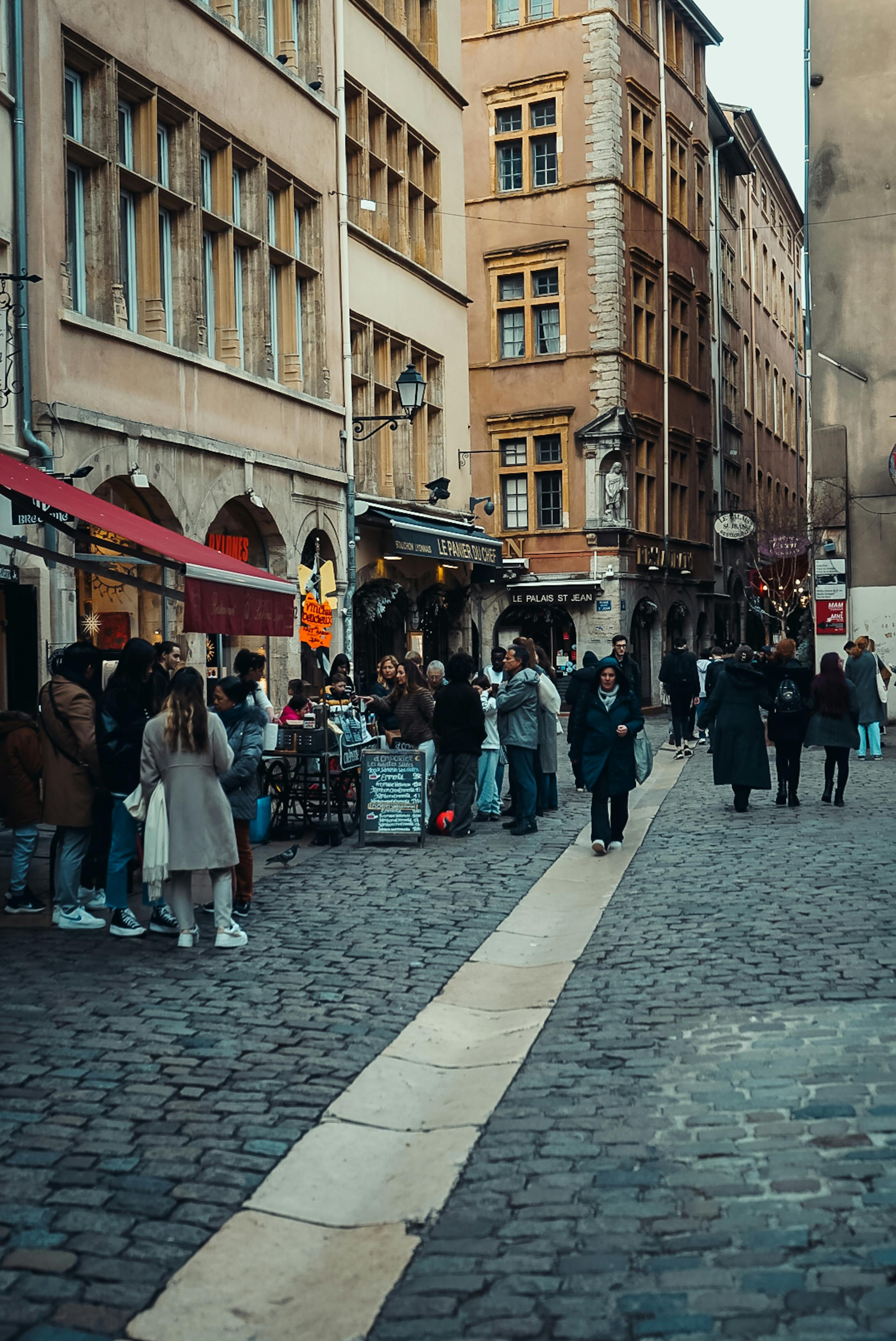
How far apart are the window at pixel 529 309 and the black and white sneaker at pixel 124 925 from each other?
1320 inches

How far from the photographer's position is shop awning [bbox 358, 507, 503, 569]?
24.6m

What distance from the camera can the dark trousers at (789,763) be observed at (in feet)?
53.2

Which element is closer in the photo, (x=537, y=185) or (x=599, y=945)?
(x=599, y=945)

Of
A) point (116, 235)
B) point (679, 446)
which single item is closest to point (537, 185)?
point (679, 446)

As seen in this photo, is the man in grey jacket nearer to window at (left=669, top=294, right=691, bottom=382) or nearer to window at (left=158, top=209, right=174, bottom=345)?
window at (left=158, top=209, right=174, bottom=345)

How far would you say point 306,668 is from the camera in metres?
23.0

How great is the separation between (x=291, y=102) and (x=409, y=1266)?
66.6 feet

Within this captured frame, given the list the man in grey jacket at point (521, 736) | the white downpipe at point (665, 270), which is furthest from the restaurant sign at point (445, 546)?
the white downpipe at point (665, 270)

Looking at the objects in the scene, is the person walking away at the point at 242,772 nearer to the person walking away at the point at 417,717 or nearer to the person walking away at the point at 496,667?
the person walking away at the point at 417,717

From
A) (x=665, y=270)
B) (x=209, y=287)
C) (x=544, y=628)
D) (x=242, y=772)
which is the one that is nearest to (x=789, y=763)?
(x=242, y=772)

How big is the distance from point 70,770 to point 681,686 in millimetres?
16944

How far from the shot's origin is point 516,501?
135 feet

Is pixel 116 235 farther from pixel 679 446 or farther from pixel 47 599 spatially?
pixel 679 446

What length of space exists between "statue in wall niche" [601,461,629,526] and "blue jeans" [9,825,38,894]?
31.0 metres
